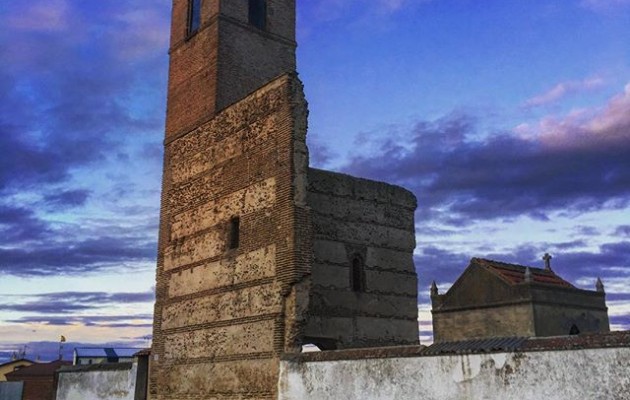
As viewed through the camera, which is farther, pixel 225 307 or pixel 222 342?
pixel 225 307

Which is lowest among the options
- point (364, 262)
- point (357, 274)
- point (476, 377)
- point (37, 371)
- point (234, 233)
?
point (37, 371)

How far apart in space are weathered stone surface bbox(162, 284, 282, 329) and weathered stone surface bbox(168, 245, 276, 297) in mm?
241

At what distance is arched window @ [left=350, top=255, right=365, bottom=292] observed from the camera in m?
15.0

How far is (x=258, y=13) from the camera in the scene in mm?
16828

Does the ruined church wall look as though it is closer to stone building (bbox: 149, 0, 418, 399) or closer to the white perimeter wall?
stone building (bbox: 149, 0, 418, 399)

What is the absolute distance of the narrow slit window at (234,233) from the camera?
13.5m

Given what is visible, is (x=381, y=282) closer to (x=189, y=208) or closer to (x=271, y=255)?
(x=271, y=255)

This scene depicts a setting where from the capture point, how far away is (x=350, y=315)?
14562mm

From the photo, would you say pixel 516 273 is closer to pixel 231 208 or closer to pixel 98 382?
pixel 231 208

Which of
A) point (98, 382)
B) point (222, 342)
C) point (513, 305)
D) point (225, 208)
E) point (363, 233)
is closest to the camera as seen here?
point (222, 342)

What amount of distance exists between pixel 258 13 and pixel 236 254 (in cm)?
735

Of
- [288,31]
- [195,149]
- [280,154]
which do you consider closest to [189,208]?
[195,149]

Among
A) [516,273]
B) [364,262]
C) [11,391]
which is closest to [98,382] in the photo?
[364,262]

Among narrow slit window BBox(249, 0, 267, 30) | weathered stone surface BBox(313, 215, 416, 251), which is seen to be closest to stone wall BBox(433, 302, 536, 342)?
weathered stone surface BBox(313, 215, 416, 251)
